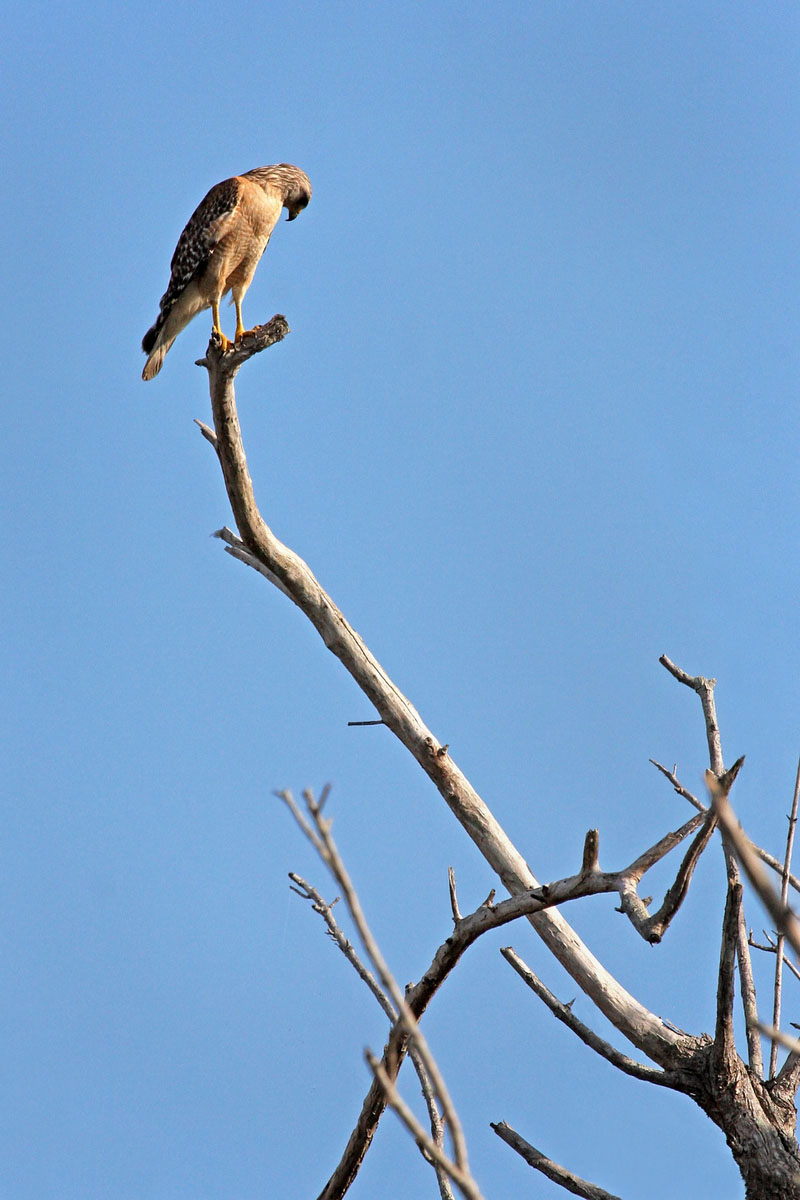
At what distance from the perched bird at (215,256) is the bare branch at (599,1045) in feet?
12.2

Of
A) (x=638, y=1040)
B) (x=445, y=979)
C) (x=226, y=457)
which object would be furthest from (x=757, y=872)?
(x=226, y=457)

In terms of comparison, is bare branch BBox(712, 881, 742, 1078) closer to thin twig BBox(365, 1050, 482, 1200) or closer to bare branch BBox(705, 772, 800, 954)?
thin twig BBox(365, 1050, 482, 1200)

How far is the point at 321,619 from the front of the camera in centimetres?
467

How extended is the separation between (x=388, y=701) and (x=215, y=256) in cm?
294

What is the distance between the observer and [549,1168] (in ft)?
12.0

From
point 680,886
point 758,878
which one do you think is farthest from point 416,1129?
point 680,886

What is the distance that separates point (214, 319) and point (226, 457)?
6.21 ft

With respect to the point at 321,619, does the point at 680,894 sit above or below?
below

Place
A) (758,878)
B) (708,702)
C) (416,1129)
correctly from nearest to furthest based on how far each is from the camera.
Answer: (758,878) < (416,1129) < (708,702)

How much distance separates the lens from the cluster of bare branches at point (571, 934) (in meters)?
3.02

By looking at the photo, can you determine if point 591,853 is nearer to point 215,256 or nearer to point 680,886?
point 680,886

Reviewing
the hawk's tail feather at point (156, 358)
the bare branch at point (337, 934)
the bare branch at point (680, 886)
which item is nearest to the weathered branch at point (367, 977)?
the bare branch at point (337, 934)

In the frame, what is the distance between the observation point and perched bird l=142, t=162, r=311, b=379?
6.05m

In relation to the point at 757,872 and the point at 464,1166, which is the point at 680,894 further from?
the point at 757,872
